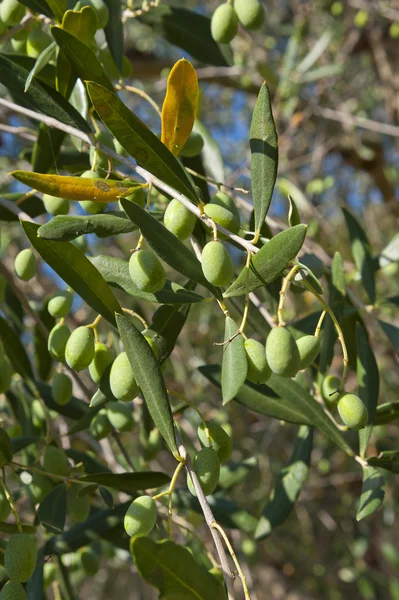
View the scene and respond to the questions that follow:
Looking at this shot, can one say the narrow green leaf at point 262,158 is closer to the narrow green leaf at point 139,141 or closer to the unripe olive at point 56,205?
the narrow green leaf at point 139,141

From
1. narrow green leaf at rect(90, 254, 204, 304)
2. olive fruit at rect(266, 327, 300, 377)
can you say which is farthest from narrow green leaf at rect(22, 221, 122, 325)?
olive fruit at rect(266, 327, 300, 377)

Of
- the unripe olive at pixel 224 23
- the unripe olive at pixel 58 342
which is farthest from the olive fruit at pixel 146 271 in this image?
the unripe olive at pixel 224 23

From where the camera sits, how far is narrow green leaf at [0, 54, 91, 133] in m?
0.98

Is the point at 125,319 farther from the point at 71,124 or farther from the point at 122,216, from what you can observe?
the point at 71,124

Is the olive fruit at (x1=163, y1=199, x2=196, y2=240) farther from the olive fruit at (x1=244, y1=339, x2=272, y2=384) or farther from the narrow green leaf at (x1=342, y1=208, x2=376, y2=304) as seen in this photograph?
the narrow green leaf at (x1=342, y1=208, x2=376, y2=304)

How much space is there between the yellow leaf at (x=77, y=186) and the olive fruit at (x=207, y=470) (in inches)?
13.3

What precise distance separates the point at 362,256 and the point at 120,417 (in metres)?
0.63

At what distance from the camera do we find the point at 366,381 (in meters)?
1.05

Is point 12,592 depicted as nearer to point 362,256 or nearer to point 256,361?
point 256,361

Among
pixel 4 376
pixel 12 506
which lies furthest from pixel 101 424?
pixel 12 506

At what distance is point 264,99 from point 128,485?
0.56 meters

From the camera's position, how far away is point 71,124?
3.23ft

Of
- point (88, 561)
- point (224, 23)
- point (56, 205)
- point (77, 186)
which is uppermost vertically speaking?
point (224, 23)

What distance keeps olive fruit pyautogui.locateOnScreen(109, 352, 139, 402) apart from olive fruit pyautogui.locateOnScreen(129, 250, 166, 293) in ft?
0.35
